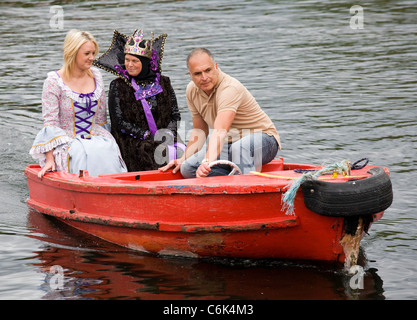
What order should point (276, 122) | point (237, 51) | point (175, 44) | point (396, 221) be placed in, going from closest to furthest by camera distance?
point (396, 221), point (276, 122), point (237, 51), point (175, 44)

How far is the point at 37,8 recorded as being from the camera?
78.1ft

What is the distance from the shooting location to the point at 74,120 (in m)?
7.40

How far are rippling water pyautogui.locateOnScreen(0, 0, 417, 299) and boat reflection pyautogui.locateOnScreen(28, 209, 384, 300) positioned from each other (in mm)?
15

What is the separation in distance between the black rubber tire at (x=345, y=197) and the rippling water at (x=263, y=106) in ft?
→ 2.07

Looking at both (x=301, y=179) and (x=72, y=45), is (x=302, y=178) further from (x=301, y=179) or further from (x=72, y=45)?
(x=72, y=45)

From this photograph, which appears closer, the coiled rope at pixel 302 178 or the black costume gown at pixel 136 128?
the coiled rope at pixel 302 178

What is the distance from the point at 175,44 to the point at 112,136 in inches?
387

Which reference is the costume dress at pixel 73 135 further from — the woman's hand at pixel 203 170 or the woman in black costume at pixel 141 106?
the woman's hand at pixel 203 170

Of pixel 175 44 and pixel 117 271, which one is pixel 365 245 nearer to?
pixel 117 271

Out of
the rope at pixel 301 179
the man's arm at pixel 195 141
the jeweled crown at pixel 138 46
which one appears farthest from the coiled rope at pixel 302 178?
the jeweled crown at pixel 138 46

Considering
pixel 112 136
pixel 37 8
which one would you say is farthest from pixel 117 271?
pixel 37 8
